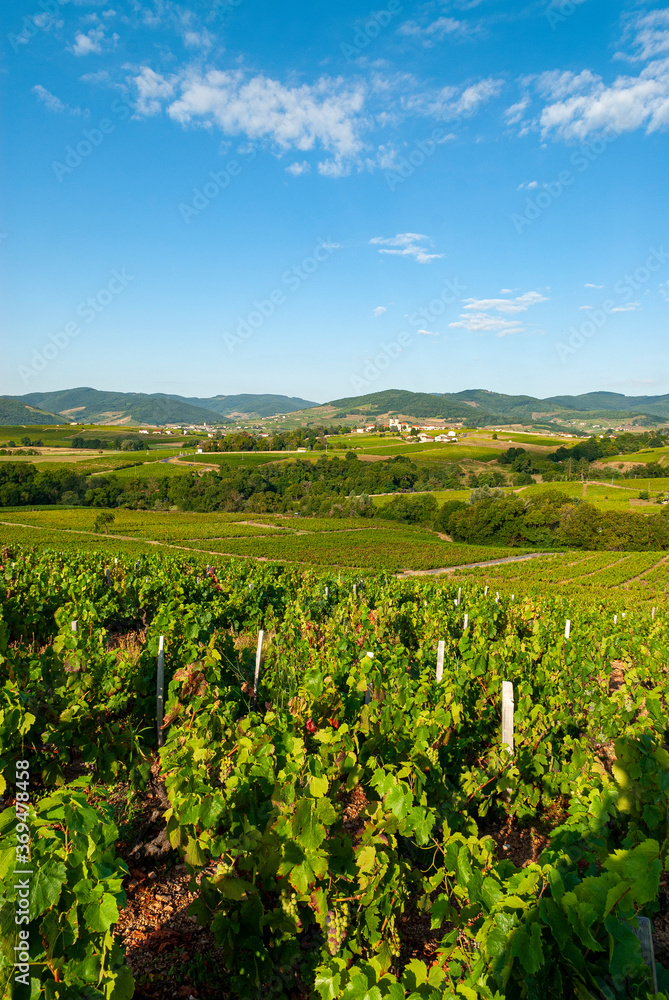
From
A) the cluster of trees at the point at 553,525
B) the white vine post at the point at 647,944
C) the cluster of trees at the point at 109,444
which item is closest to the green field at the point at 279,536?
the cluster of trees at the point at 553,525

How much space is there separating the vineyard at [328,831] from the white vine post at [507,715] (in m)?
0.02

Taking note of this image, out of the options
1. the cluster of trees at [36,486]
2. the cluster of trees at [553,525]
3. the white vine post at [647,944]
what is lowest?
the cluster of trees at [553,525]

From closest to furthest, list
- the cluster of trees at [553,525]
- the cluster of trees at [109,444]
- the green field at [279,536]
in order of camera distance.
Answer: the green field at [279,536]
the cluster of trees at [553,525]
the cluster of trees at [109,444]

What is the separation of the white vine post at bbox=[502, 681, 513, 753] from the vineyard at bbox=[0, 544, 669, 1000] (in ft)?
0.06

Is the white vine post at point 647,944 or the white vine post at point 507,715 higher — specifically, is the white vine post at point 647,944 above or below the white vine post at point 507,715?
above

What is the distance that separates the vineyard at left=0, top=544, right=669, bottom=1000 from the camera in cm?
189

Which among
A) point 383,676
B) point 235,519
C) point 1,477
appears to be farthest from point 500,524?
point 1,477

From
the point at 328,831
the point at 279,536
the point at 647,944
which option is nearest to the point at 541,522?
the point at 279,536

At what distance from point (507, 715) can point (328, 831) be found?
246 centimetres

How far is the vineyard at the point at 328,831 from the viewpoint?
1.89 m

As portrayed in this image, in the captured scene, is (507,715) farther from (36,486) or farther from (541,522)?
(36,486)

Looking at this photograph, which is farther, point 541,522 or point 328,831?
point 541,522

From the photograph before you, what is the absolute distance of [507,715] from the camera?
458 centimetres

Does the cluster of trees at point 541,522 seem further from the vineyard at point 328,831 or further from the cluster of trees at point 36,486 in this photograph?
the vineyard at point 328,831
